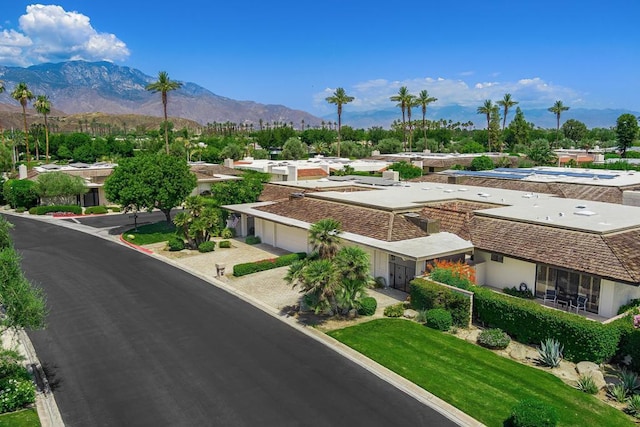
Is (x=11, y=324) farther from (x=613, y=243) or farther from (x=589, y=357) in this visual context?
(x=613, y=243)

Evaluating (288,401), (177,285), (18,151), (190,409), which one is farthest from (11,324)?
(18,151)

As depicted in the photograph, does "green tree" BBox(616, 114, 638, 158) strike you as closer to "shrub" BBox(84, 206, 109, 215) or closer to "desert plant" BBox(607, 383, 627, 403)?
"shrub" BBox(84, 206, 109, 215)

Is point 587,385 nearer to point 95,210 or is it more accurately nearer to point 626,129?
point 95,210

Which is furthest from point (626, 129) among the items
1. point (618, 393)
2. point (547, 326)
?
point (618, 393)

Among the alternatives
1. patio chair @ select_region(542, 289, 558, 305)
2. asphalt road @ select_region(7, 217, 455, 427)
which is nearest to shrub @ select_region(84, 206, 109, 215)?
asphalt road @ select_region(7, 217, 455, 427)

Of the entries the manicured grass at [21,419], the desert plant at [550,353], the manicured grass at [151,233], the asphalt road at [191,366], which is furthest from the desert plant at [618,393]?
the manicured grass at [151,233]
